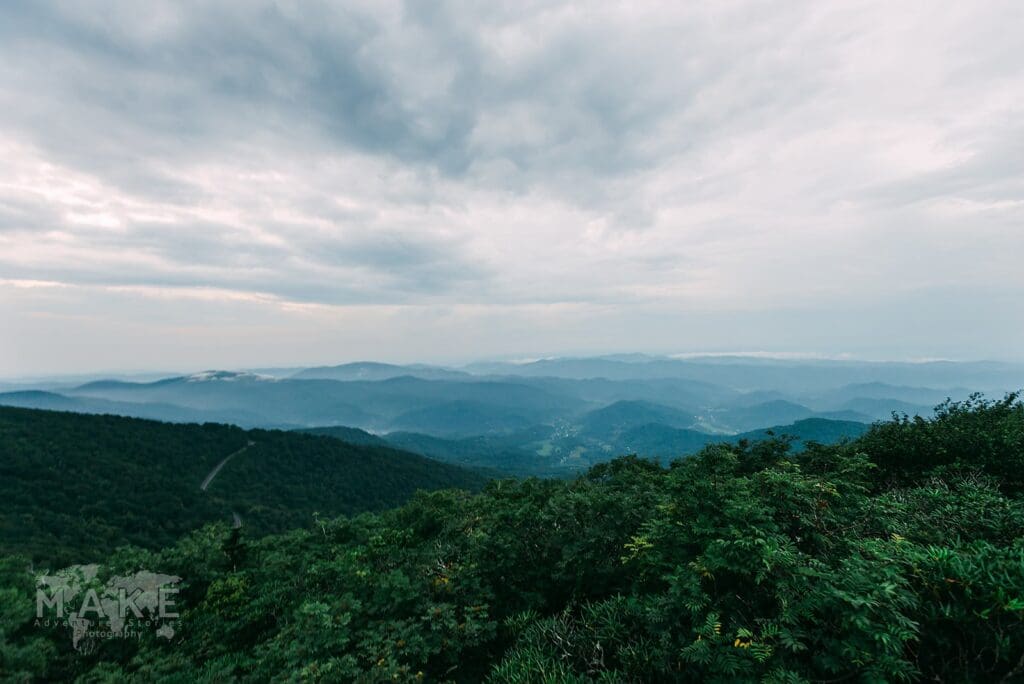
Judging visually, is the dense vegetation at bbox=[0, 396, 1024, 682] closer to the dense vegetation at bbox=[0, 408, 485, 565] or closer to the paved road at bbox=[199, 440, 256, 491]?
the dense vegetation at bbox=[0, 408, 485, 565]

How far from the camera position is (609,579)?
9672mm

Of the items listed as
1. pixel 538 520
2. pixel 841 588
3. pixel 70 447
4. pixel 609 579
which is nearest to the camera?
pixel 841 588

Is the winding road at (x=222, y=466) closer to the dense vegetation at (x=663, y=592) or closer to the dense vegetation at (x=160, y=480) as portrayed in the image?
the dense vegetation at (x=160, y=480)

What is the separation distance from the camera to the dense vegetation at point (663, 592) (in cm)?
475

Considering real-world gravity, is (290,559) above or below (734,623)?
below

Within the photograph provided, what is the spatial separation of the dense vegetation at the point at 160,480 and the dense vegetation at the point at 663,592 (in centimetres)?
4873

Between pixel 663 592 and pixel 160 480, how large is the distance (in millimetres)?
110324

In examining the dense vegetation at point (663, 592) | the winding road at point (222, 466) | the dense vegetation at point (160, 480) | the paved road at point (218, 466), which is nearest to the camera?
the dense vegetation at point (663, 592)

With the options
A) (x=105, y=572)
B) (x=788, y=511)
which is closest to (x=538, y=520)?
(x=788, y=511)

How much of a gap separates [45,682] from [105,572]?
6.28m

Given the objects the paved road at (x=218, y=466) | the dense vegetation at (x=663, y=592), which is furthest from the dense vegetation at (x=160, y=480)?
the dense vegetation at (x=663, y=592)

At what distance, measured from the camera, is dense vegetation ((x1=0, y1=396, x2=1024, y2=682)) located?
15.6 feet

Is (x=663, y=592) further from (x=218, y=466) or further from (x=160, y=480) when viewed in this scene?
(x=218, y=466)

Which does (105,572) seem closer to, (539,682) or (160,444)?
(539,682)
